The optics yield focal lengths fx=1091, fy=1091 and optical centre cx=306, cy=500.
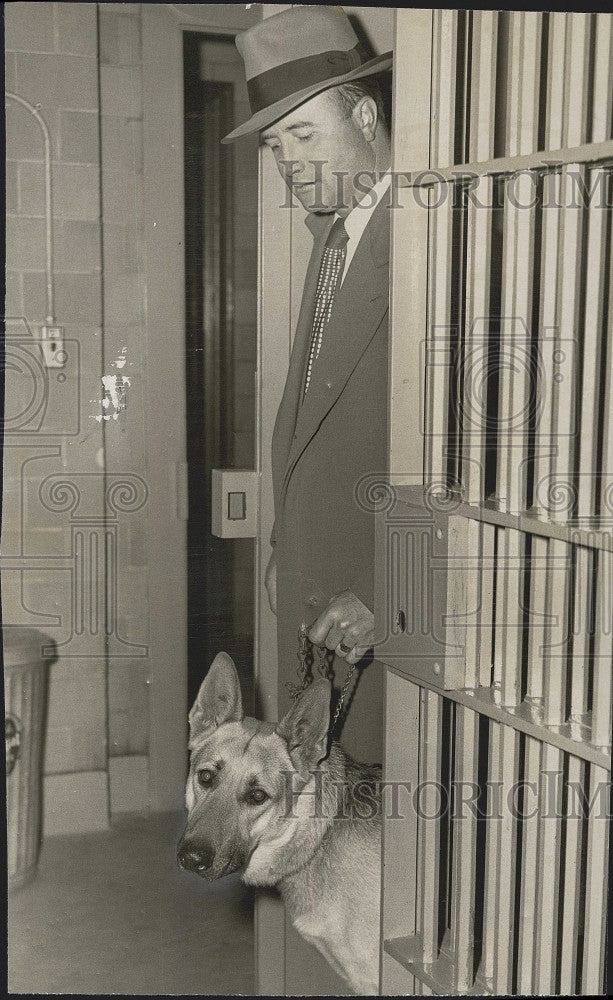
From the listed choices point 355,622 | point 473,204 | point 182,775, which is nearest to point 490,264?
point 473,204

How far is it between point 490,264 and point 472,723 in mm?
710

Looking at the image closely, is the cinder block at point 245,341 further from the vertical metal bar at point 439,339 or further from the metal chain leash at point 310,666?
the metal chain leash at point 310,666

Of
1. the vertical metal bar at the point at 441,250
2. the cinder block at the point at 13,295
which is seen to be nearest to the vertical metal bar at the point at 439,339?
the vertical metal bar at the point at 441,250

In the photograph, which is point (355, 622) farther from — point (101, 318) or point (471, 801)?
point (101, 318)

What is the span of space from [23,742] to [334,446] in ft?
2.38

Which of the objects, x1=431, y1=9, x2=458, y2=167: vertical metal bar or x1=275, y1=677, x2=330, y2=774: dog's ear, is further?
x1=275, y1=677, x2=330, y2=774: dog's ear

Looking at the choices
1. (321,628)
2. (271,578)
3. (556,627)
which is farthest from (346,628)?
(556,627)

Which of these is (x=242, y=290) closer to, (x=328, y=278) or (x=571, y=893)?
(x=328, y=278)

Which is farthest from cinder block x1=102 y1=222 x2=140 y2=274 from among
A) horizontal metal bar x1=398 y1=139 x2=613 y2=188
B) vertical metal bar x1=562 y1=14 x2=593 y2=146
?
vertical metal bar x1=562 y1=14 x2=593 y2=146

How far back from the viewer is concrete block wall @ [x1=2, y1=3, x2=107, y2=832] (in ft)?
5.69

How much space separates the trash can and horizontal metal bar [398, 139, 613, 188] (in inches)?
38.4

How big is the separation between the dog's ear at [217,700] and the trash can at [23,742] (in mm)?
262

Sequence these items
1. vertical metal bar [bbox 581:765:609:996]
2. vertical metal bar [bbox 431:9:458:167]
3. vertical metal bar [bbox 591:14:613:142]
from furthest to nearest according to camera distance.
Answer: vertical metal bar [bbox 431:9:458:167]
vertical metal bar [bbox 581:765:609:996]
vertical metal bar [bbox 591:14:613:142]

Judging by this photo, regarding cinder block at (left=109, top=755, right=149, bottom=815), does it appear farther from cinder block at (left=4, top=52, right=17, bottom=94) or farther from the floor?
cinder block at (left=4, top=52, right=17, bottom=94)
